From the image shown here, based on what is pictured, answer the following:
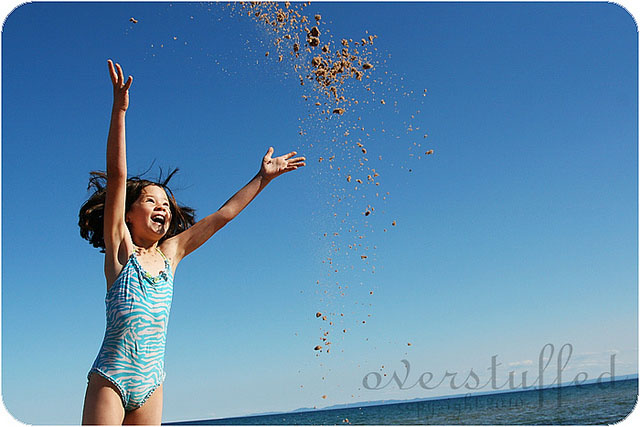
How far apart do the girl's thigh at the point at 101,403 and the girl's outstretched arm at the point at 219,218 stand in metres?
0.79

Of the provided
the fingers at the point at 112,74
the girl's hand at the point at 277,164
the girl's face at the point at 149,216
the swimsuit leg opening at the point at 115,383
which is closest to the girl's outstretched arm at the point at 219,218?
the girl's hand at the point at 277,164

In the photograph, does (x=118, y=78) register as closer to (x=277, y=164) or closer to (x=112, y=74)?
(x=112, y=74)

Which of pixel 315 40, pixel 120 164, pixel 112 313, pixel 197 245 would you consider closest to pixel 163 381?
pixel 112 313

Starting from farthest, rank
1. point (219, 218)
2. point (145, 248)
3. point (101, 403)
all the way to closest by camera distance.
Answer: point (219, 218) < point (145, 248) < point (101, 403)

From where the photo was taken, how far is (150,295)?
8.72 ft

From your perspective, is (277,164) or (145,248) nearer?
(145,248)

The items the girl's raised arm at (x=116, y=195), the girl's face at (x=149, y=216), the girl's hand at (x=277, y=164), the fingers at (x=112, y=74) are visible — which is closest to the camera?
the girl's raised arm at (x=116, y=195)

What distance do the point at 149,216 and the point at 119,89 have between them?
679 millimetres

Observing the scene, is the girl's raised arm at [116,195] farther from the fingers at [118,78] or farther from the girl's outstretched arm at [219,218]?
the girl's outstretched arm at [219,218]

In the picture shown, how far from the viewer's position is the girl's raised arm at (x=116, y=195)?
2.68 m

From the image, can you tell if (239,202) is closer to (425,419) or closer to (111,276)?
(111,276)

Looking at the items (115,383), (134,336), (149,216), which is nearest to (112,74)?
(149,216)

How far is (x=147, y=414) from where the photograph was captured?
2594mm

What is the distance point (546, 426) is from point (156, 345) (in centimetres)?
2966
